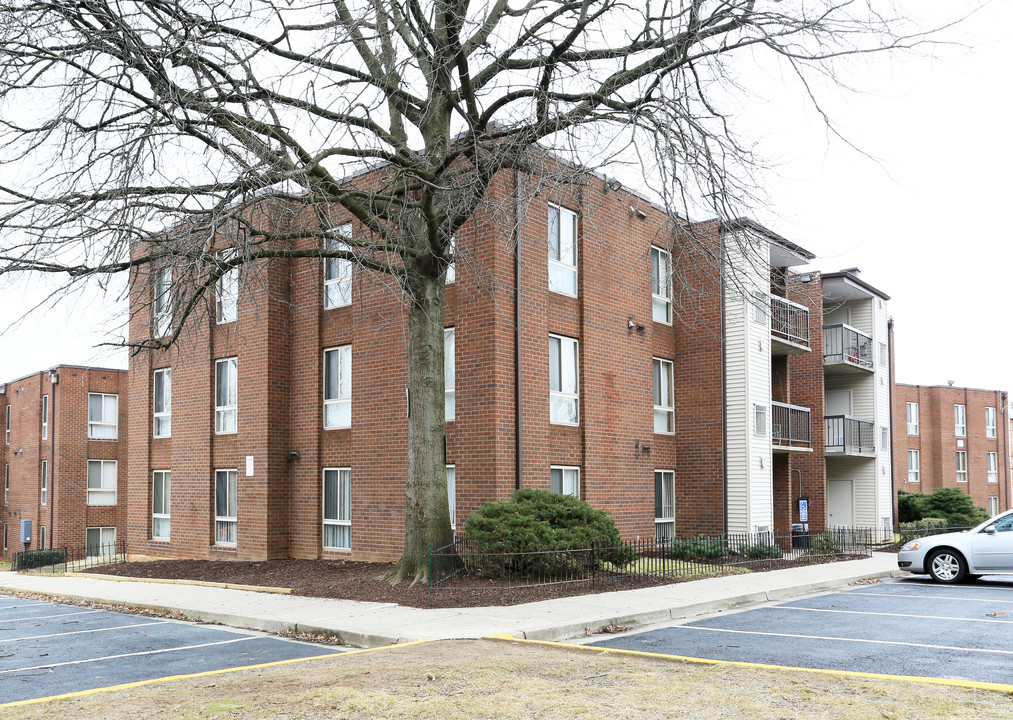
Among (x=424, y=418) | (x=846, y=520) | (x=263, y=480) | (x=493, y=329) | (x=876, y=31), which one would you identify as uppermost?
(x=876, y=31)

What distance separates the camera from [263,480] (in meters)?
22.0

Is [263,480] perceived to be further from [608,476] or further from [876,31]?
[876,31]

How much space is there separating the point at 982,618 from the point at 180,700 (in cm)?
1038

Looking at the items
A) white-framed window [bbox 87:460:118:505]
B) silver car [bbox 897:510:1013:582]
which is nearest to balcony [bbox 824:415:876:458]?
silver car [bbox 897:510:1013:582]

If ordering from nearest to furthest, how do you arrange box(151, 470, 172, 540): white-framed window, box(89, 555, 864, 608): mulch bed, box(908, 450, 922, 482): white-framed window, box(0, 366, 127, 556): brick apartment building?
box(89, 555, 864, 608): mulch bed < box(151, 470, 172, 540): white-framed window < box(0, 366, 127, 556): brick apartment building < box(908, 450, 922, 482): white-framed window

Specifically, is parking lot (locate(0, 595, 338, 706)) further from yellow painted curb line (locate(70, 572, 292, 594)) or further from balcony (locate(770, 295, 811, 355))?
balcony (locate(770, 295, 811, 355))

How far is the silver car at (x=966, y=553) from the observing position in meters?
16.8

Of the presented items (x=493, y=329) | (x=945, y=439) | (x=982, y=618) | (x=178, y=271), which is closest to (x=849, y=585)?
(x=982, y=618)

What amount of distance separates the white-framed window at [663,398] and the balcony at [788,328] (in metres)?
3.46

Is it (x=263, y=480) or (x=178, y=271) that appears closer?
(x=178, y=271)

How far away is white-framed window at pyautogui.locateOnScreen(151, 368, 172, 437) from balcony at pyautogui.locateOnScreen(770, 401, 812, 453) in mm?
16622

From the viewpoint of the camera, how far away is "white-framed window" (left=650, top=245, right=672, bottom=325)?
2370cm

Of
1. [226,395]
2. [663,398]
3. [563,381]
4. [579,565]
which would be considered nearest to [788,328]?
[663,398]

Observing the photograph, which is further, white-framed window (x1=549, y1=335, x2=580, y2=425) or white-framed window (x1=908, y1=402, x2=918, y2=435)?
white-framed window (x1=908, y1=402, x2=918, y2=435)
